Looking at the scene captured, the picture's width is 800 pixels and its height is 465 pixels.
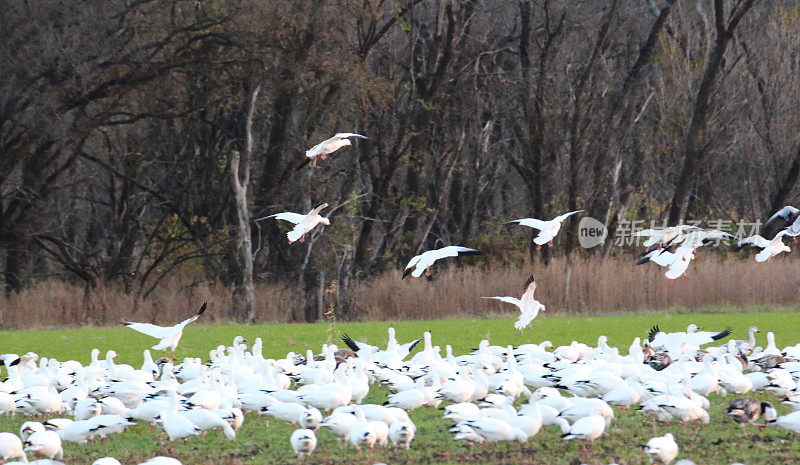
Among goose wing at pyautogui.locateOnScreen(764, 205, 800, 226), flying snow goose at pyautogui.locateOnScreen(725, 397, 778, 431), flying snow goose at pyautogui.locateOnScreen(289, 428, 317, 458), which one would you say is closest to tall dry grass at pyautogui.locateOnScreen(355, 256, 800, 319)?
goose wing at pyautogui.locateOnScreen(764, 205, 800, 226)

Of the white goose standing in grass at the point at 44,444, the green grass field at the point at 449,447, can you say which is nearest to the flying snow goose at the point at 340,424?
the green grass field at the point at 449,447

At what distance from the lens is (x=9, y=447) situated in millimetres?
8023

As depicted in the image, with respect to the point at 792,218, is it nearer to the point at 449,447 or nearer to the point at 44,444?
the point at 449,447

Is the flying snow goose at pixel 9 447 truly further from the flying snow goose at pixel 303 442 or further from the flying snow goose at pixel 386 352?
the flying snow goose at pixel 386 352

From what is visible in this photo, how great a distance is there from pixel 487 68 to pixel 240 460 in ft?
81.9

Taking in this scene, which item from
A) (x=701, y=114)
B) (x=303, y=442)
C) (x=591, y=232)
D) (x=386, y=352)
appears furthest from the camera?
(x=591, y=232)

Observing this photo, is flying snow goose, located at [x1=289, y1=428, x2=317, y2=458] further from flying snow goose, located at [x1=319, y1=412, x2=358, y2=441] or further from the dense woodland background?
the dense woodland background

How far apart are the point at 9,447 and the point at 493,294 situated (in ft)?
57.7

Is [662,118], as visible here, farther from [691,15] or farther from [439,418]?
[439,418]

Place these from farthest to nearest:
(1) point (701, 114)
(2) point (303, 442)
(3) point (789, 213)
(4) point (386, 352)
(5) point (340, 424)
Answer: (1) point (701, 114) < (4) point (386, 352) < (3) point (789, 213) < (5) point (340, 424) < (2) point (303, 442)

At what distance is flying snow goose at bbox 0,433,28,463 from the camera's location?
801cm

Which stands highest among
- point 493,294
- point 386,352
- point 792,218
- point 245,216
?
point 245,216

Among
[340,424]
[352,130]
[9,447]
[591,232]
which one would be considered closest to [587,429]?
[340,424]

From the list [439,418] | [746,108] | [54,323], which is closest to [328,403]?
[439,418]
